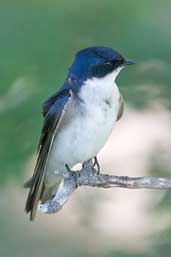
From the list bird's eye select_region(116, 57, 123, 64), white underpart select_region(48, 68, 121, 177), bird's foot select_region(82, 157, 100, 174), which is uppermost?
bird's eye select_region(116, 57, 123, 64)

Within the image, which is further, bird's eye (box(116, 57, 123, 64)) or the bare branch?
bird's eye (box(116, 57, 123, 64))

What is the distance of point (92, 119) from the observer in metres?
2.74

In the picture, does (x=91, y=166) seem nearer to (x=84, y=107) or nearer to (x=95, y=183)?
(x=84, y=107)

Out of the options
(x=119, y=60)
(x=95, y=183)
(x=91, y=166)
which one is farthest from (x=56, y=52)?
(x=91, y=166)

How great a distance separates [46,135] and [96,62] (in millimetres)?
221

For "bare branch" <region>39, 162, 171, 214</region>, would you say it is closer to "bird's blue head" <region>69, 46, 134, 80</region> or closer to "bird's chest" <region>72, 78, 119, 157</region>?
"bird's chest" <region>72, 78, 119, 157</region>

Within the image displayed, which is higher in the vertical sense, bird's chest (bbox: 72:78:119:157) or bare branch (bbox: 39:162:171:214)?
bird's chest (bbox: 72:78:119:157)

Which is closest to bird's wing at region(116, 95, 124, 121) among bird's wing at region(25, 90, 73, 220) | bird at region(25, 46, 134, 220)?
bird at region(25, 46, 134, 220)

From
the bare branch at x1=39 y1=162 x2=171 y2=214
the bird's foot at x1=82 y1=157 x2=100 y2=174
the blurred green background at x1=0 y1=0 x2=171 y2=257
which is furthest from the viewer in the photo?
the bird's foot at x1=82 y1=157 x2=100 y2=174

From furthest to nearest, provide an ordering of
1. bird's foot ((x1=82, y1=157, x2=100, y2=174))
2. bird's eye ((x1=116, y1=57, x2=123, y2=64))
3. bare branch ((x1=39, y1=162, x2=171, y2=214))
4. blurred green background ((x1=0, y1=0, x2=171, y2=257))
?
bird's foot ((x1=82, y1=157, x2=100, y2=174)) → bird's eye ((x1=116, y1=57, x2=123, y2=64)) → blurred green background ((x1=0, y1=0, x2=171, y2=257)) → bare branch ((x1=39, y1=162, x2=171, y2=214))

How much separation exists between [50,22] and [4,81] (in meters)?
0.19

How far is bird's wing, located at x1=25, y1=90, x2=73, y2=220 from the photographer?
2701 mm

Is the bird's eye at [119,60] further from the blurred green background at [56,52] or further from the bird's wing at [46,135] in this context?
the bird's wing at [46,135]

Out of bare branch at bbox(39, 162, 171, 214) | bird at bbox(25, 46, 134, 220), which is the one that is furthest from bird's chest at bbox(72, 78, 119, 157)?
bare branch at bbox(39, 162, 171, 214)
